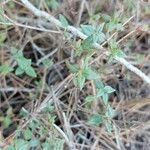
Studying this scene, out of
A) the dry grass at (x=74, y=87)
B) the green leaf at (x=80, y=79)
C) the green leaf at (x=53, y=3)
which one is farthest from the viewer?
the green leaf at (x=53, y=3)

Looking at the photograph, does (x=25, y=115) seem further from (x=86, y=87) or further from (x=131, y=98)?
(x=131, y=98)

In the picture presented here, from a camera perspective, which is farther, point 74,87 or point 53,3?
point 53,3

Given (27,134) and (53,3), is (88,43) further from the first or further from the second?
(53,3)

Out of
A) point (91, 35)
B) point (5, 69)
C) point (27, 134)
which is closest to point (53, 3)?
point (5, 69)

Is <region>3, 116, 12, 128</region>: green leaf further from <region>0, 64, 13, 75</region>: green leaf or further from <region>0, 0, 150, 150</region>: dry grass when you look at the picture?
<region>0, 64, 13, 75</region>: green leaf

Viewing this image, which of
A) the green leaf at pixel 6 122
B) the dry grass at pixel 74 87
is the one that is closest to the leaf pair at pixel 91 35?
the dry grass at pixel 74 87

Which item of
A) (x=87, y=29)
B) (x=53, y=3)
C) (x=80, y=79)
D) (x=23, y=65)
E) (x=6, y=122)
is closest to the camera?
(x=80, y=79)

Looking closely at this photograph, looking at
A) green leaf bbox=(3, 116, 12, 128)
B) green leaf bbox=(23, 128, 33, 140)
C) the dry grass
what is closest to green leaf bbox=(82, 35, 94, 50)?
the dry grass

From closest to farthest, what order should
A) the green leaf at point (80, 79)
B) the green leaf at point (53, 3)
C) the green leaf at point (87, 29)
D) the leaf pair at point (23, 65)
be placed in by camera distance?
the green leaf at point (80, 79), the green leaf at point (87, 29), the leaf pair at point (23, 65), the green leaf at point (53, 3)

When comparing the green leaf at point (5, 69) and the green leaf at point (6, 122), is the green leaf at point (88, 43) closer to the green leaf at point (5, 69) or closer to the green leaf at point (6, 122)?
the green leaf at point (5, 69)

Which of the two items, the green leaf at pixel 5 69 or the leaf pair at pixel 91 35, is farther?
the green leaf at pixel 5 69

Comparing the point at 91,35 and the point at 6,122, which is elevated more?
the point at 91,35

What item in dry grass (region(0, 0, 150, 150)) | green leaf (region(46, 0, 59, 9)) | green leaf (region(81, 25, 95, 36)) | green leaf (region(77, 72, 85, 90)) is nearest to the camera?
green leaf (region(77, 72, 85, 90))
